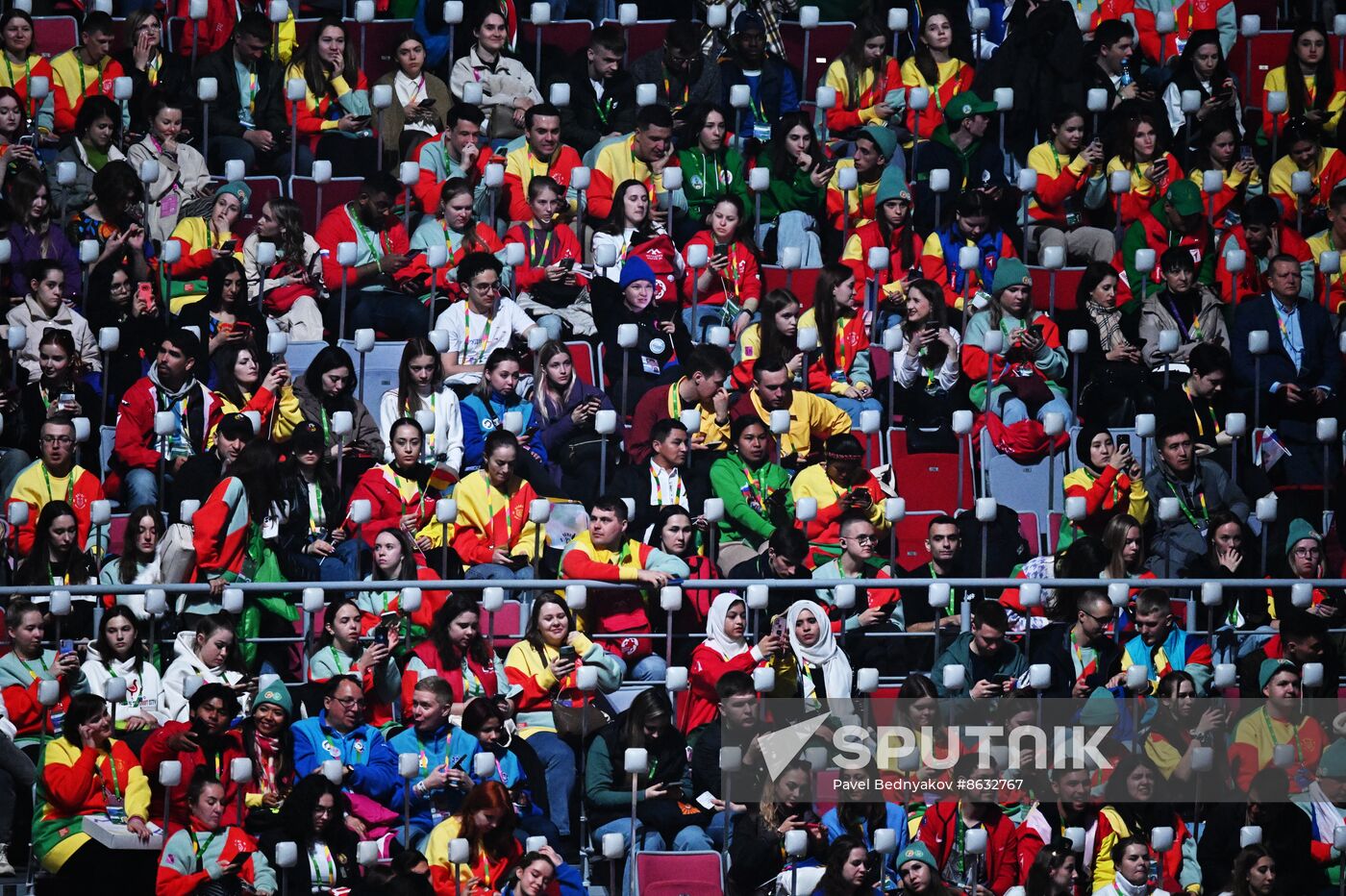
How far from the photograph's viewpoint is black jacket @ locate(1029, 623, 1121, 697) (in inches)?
262

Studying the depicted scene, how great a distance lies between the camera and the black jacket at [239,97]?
7707 millimetres

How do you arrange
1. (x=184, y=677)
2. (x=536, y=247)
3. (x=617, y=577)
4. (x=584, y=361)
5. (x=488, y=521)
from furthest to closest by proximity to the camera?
(x=536, y=247), (x=584, y=361), (x=488, y=521), (x=617, y=577), (x=184, y=677)

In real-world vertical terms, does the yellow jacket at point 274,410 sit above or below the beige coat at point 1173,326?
below

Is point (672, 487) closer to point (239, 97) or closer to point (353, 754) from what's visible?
point (353, 754)

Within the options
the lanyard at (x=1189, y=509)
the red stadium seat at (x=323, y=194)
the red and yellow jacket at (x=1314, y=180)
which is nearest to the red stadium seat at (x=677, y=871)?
the lanyard at (x=1189, y=509)

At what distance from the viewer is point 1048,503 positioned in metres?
7.07

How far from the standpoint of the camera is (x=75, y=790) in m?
6.22

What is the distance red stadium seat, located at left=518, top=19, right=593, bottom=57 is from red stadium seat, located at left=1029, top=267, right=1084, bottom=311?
160 cm

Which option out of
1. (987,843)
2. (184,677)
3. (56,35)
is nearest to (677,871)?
(987,843)

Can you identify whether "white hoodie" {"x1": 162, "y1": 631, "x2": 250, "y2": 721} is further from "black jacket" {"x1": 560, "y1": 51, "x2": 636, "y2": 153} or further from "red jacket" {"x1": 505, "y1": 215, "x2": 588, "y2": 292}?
"black jacket" {"x1": 560, "y1": 51, "x2": 636, "y2": 153}

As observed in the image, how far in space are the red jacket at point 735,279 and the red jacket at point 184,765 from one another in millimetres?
1946

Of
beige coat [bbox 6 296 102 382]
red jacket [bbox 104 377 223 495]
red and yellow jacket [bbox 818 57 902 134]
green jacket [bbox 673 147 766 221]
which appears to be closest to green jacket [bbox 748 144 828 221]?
green jacket [bbox 673 147 766 221]

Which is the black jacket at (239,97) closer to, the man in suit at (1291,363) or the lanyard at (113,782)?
the lanyard at (113,782)

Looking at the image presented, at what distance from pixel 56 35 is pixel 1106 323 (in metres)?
3.37
